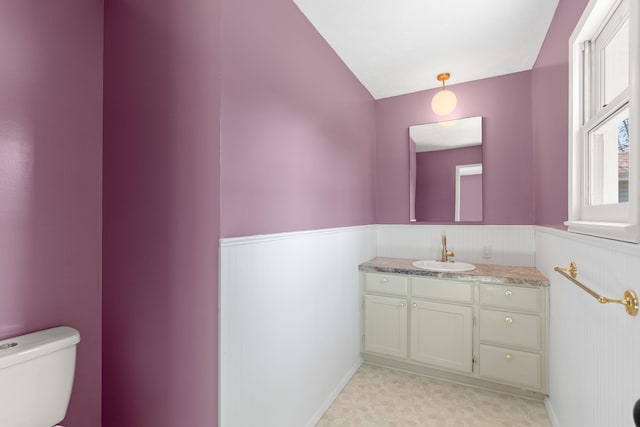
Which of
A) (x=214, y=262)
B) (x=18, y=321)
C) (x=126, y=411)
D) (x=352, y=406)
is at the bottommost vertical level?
(x=352, y=406)

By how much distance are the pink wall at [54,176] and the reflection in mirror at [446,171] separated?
2.48m

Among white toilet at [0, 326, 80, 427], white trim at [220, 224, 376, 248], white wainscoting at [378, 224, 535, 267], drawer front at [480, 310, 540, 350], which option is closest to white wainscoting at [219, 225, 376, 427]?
white trim at [220, 224, 376, 248]

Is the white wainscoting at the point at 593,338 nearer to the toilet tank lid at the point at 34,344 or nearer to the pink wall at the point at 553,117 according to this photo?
the pink wall at the point at 553,117

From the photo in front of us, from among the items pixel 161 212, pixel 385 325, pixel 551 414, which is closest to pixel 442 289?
pixel 385 325

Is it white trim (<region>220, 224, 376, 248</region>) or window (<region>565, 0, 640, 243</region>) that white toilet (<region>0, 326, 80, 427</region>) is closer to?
white trim (<region>220, 224, 376, 248</region>)

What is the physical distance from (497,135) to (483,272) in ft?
4.09

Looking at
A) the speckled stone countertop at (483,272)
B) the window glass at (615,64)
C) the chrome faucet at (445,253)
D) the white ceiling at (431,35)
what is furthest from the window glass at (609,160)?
the chrome faucet at (445,253)

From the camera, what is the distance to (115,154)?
1.44m

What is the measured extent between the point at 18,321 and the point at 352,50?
95.4 inches

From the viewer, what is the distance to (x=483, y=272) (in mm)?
2127

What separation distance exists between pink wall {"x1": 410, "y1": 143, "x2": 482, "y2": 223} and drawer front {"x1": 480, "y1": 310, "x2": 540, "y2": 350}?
941mm

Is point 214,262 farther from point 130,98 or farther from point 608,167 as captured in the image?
point 608,167

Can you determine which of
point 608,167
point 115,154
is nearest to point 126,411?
point 115,154

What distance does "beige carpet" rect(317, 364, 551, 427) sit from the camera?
1.78 m
